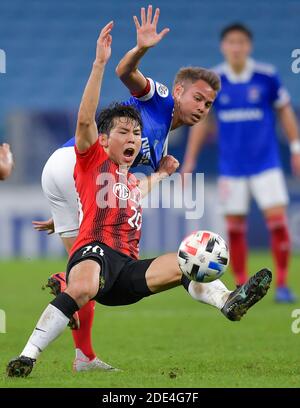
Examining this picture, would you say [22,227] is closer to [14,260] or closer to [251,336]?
[14,260]

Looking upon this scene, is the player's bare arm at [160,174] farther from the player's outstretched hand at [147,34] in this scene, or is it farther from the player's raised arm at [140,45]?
the player's outstretched hand at [147,34]

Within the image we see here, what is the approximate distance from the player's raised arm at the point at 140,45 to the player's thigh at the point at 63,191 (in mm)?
594

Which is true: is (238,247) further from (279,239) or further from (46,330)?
(46,330)

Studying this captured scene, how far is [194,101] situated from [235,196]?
172 inches

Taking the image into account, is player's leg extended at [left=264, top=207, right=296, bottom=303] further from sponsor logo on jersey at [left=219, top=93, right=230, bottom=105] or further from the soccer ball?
the soccer ball

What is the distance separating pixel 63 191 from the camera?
6000 mm

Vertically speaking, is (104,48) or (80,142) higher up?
(104,48)

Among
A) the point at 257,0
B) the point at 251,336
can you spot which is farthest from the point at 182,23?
the point at 251,336

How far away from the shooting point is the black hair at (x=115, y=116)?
5.61 m

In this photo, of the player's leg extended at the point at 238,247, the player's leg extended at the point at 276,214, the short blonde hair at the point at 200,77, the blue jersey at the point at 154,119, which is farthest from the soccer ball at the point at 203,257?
the player's leg extended at the point at 238,247

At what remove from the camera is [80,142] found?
5.33 metres

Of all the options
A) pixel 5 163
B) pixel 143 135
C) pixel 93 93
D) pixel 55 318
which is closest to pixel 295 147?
pixel 143 135

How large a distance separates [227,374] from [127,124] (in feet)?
4.90

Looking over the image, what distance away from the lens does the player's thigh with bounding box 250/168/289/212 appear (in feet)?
33.3
